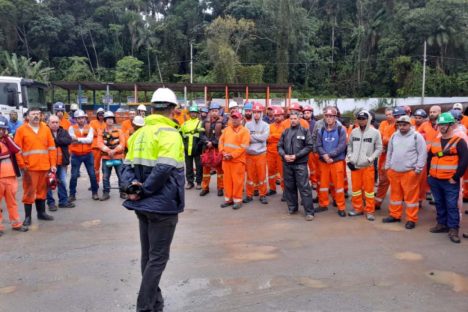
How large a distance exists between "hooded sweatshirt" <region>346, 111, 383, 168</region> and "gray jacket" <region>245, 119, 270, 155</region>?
1700 mm

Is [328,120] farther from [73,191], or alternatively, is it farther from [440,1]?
[440,1]

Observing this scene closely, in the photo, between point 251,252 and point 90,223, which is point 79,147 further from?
point 251,252

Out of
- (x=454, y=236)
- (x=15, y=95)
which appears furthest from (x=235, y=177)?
(x=15, y=95)

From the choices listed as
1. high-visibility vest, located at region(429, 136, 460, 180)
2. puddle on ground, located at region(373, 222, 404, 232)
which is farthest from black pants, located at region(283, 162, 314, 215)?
high-visibility vest, located at region(429, 136, 460, 180)

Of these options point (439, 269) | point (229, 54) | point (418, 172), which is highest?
point (229, 54)

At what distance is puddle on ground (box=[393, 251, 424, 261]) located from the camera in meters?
5.00

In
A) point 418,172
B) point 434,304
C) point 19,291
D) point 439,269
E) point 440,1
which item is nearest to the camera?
point 434,304

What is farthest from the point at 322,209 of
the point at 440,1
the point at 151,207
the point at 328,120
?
the point at 440,1

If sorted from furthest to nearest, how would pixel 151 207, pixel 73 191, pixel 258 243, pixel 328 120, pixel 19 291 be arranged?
pixel 73 191 → pixel 328 120 → pixel 258 243 → pixel 19 291 → pixel 151 207

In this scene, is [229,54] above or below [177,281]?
above

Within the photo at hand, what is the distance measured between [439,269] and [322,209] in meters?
2.72

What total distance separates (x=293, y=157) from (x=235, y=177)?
4.07 feet

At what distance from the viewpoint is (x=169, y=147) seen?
10.9ft

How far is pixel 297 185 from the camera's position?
6949mm
